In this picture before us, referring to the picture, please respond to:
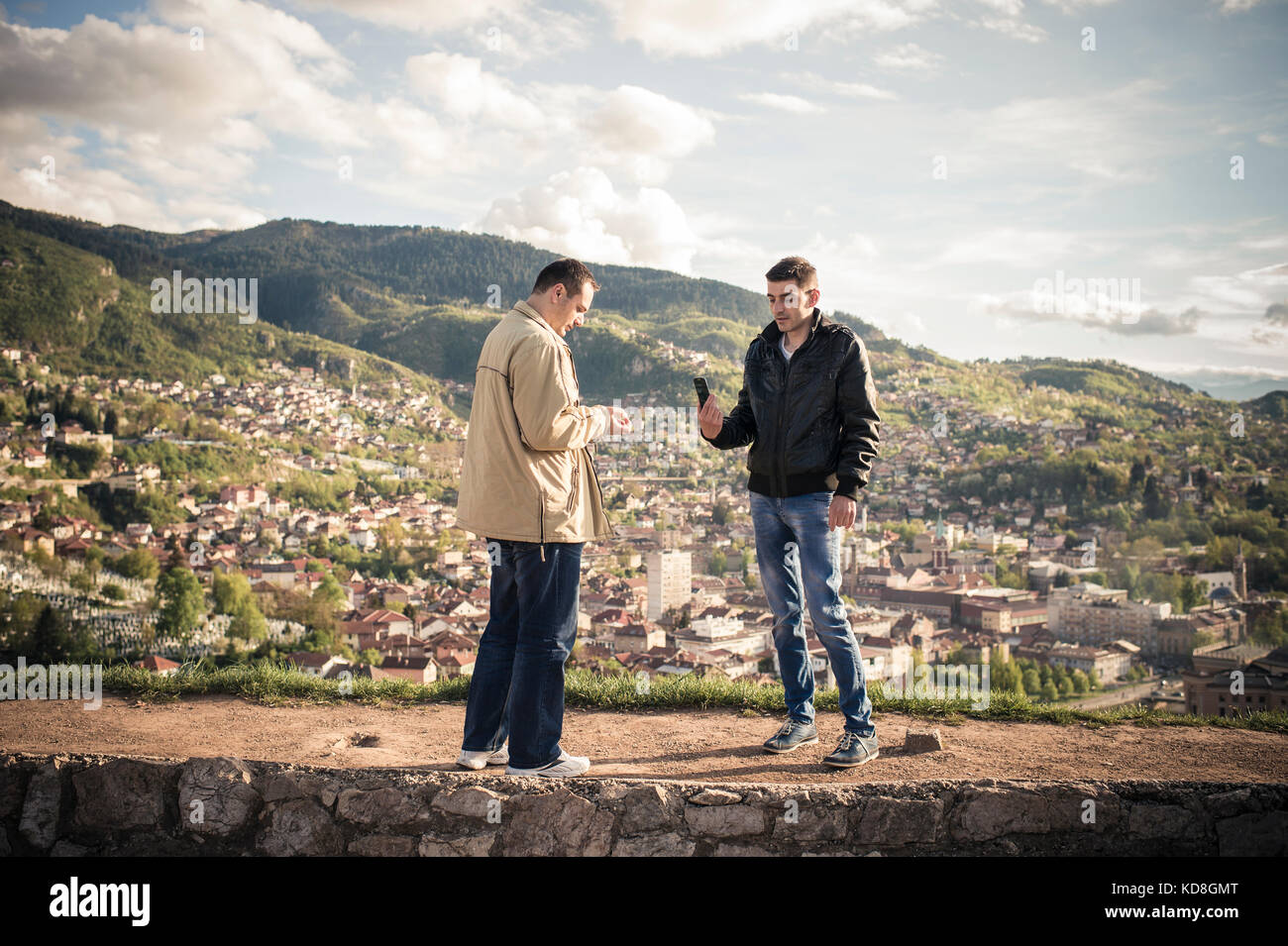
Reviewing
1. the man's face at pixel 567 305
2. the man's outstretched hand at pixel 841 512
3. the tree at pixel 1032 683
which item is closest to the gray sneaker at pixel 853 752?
the man's outstretched hand at pixel 841 512

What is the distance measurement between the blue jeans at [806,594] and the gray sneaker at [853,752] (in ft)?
0.11

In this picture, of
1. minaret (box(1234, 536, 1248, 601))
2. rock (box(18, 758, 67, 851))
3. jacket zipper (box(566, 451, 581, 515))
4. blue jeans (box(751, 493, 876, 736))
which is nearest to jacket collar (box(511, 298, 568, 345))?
jacket zipper (box(566, 451, 581, 515))

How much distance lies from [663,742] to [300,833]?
1.36 m

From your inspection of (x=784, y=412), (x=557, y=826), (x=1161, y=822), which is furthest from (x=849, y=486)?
(x=557, y=826)

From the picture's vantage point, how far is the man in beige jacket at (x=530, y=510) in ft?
9.05

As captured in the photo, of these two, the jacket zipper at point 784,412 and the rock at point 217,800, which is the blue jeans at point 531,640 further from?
the jacket zipper at point 784,412

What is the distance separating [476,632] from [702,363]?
3888 cm

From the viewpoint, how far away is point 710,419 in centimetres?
326

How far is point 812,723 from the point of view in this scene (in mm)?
3248

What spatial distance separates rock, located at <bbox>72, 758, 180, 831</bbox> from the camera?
2.70 m

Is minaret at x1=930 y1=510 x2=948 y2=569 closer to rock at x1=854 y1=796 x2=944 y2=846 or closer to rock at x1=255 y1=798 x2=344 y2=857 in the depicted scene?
rock at x1=854 y1=796 x2=944 y2=846

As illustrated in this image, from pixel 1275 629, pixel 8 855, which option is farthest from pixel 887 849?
pixel 1275 629

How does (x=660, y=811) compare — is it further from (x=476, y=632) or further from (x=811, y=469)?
(x=476, y=632)

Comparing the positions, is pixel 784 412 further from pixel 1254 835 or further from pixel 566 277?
pixel 1254 835
